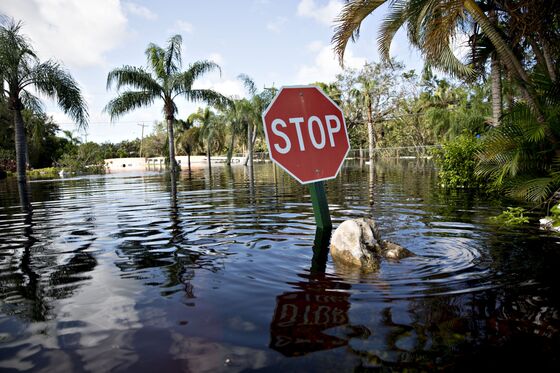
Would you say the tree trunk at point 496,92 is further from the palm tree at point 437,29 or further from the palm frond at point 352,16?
the palm frond at point 352,16

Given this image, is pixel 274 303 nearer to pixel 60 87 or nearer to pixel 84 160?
pixel 60 87

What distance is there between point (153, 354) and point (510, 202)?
835 cm

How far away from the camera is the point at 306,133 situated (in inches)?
162

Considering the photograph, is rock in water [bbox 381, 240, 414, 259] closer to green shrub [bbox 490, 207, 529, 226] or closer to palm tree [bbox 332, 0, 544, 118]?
green shrub [bbox 490, 207, 529, 226]

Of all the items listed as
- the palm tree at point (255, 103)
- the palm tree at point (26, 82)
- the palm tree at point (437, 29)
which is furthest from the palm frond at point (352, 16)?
the palm tree at point (255, 103)

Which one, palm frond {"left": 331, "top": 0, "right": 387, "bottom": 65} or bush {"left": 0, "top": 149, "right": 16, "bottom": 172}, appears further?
bush {"left": 0, "top": 149, "right": 16, "bottom": 172}

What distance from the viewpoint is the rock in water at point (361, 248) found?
3.82 m

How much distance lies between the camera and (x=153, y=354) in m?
2.23

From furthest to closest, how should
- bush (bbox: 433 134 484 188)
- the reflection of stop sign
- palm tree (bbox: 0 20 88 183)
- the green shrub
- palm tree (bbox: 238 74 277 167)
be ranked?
1. palm tree (bbox: 238 74 277 167)
2. palm tree (bbox: 0 20 88 183)
3. bush (bbox: 433 134 484 188)
4. the green shrub
5. the reflection of stop sign

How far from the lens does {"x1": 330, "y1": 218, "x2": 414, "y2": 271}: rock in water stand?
3.82 metres

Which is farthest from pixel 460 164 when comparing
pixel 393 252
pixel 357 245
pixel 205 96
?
pixel 205 96

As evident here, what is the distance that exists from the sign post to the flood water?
1.04 meters

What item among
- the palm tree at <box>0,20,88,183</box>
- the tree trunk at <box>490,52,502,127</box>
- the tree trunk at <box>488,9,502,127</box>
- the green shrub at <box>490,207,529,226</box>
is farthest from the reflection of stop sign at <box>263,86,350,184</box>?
the palm tree at <box>0,20,88,183</box>

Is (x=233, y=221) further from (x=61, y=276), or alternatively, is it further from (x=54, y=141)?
(x=54, y=141)
